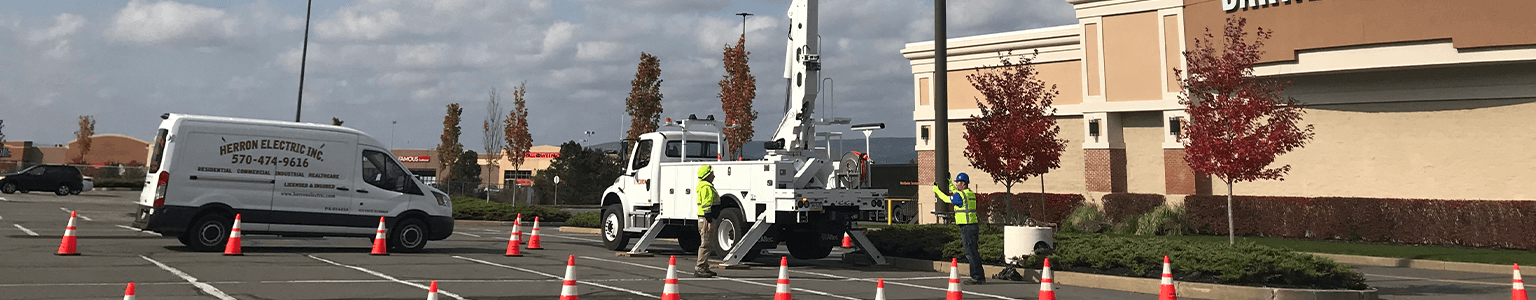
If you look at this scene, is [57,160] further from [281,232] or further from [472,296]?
[472,296]

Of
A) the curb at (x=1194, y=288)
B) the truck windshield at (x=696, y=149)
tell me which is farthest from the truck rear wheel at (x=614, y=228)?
the curb at (x=1194, y=288)

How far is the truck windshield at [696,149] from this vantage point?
1828 centimetres

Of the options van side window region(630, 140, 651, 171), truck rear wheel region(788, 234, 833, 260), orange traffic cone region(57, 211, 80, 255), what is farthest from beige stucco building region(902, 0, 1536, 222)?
orange traffic cone region(57, 211, 80, 255)

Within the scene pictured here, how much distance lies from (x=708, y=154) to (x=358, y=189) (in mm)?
5748

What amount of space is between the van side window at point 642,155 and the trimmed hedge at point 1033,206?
12958 millimetres

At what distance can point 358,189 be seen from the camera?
55.7ft

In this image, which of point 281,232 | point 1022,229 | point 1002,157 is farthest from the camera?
point 1002,157

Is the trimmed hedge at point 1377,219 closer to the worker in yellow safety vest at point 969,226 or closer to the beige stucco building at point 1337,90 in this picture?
the beige stucco building at point 1337,90

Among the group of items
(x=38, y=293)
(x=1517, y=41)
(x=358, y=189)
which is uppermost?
(x=1517, y=41)

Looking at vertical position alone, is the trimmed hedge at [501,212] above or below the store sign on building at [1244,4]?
below

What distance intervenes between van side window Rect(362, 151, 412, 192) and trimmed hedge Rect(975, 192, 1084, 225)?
648 inches

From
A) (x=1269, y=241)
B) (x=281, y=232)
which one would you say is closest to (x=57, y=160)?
(x=281, y=232)

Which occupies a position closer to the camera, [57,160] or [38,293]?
[38,293]

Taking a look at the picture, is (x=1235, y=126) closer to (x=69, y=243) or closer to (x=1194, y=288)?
(x=1194, y=288)
